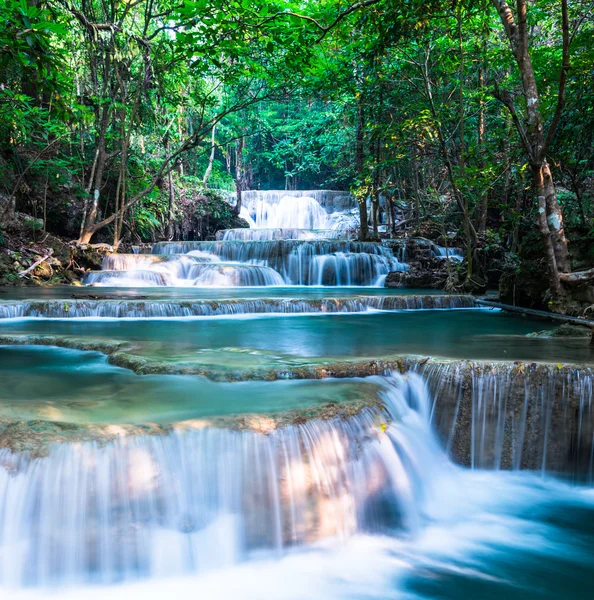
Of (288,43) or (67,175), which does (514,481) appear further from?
(67,175)

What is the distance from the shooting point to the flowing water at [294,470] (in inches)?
118

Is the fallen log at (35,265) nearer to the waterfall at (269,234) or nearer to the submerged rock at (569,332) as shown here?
the waterfall at (269,234)

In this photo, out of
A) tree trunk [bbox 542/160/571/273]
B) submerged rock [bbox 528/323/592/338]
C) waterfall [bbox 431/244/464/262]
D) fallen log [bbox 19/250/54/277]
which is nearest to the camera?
submerged rock [bbox 528/323/592/338]

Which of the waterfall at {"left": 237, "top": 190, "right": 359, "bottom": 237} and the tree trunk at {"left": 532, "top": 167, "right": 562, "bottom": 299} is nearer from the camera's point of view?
the tree trunk at {"left": 532, "top": 167, "right": 562, "bottom": 299}

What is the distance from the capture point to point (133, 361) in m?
5.15

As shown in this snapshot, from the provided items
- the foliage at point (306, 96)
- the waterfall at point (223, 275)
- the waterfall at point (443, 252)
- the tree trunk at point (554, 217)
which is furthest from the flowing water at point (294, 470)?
the waterfall at point (443, 252)

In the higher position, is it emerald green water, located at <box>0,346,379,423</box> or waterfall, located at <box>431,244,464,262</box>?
waterfall, located at <box>431,244,464,262</box>

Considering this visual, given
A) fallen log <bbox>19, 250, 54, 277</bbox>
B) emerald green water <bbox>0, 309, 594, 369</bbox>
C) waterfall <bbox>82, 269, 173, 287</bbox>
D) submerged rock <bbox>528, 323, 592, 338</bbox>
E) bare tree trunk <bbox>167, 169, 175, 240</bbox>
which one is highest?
bare tree trunk <bbox>167, 169, 175, 240</bbox>

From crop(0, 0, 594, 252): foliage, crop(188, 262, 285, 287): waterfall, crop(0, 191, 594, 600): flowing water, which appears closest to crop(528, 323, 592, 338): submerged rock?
crop(0, 191, 594, 600): flowing water

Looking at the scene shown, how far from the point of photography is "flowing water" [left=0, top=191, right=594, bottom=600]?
301cm

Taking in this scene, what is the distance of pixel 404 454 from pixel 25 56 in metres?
3.98

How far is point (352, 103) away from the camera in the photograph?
14.8m

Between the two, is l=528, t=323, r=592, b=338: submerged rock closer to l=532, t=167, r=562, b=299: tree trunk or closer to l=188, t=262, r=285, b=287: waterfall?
l=532, t=167, r=562, b=299: tree trunk

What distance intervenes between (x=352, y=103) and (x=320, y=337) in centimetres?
980
